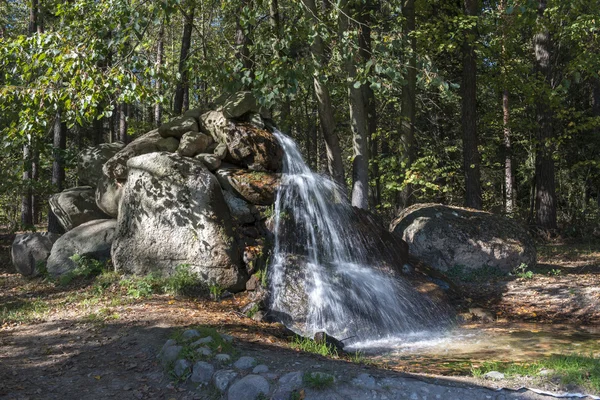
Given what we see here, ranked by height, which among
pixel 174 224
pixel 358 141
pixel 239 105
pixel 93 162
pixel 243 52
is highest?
pixel 243 52

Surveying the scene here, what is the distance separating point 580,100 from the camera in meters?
21.6

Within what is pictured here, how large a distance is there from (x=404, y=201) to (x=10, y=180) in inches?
407

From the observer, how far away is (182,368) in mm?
5301

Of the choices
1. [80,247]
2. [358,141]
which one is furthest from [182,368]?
[358,141]

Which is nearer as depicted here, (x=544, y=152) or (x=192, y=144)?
(x=192, y=144)

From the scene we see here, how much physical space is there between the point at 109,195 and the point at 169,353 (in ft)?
20.9

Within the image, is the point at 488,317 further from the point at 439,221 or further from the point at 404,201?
the point at 404,201

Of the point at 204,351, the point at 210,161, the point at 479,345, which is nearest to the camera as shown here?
the point at 204,351

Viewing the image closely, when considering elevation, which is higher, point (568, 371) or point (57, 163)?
point (57, 163)

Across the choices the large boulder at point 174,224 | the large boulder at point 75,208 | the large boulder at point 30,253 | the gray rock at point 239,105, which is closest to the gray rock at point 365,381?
the large boulder at point 174,224

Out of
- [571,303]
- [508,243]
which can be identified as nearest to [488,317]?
[571,303]

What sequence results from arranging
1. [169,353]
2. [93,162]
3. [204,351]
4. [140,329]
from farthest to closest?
[93,162], [140,329], [169,353], [204,351]

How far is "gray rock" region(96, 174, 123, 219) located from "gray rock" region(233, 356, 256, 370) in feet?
21.9

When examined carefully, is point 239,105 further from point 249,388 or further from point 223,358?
point 249,388
